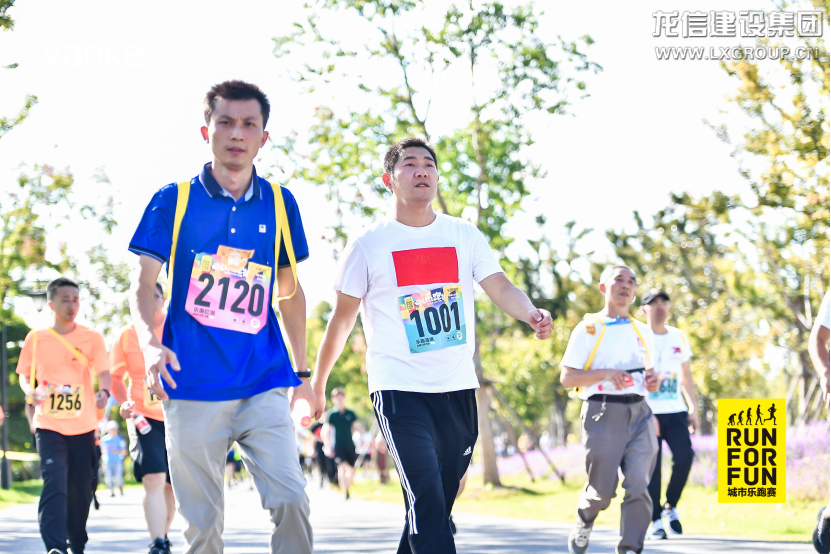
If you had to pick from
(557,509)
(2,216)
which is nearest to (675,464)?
(557,509)

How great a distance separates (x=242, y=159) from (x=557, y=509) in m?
11.9

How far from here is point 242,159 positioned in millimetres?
4293

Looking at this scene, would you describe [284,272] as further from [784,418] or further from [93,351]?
[784,418]

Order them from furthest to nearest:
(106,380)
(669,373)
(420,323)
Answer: (669,373) → (106,380) → (420,323)

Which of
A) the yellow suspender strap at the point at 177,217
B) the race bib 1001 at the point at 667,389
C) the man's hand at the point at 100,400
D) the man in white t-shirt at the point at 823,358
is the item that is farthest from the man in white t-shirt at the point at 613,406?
the yellow suspender strap at the point at 177,217

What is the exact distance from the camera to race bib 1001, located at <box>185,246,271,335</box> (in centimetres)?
413

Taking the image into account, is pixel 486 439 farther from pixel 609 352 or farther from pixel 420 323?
pixel 420 323

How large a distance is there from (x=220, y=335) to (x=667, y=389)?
723cm

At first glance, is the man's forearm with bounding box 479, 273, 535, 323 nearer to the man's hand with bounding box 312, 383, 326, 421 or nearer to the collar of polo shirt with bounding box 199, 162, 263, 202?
the man's hand with bounding box 312, 383, 326, 421

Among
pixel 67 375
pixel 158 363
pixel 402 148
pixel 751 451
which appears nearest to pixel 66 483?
pixel 67 375

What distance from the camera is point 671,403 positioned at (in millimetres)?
10492

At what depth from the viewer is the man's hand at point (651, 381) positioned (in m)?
7.30

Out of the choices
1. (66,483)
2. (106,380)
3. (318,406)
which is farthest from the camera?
(106,380)

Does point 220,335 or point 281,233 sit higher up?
point 281,233
